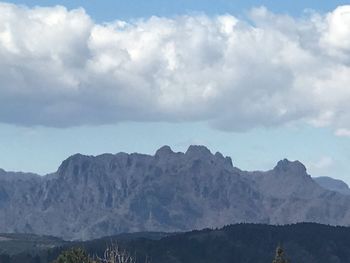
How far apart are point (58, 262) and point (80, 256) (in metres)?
6.75

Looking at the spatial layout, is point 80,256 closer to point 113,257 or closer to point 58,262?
point 58,262

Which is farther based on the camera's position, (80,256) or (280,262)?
(80,256)

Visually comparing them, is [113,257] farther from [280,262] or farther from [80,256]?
[80,256]

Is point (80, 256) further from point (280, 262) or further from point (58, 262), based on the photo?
point (280, 262)

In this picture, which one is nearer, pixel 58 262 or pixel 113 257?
pixel 113 257

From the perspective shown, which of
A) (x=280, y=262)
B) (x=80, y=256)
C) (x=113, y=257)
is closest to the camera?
(x=113, y=257)

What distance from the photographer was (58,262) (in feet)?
611

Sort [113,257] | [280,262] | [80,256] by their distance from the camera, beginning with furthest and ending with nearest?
[80,256], [280,262], [113,257]

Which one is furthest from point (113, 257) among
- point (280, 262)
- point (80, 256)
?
point (80, 256)

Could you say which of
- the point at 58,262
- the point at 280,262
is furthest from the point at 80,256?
the point at 280,262

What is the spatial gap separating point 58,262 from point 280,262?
204 ft

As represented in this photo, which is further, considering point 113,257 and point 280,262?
point 280,262

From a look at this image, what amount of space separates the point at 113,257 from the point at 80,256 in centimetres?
6638

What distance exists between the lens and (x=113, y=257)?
388 ft
